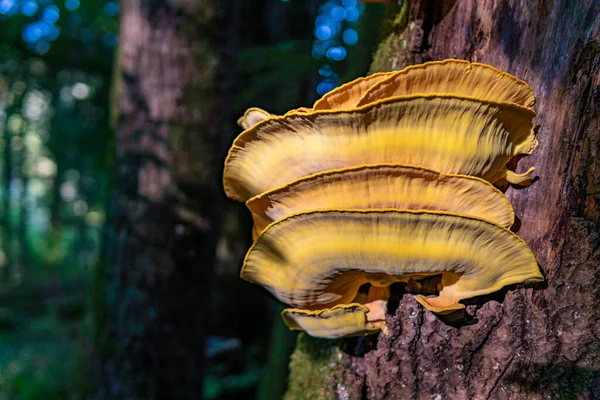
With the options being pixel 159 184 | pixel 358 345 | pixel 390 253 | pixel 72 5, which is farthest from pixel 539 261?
pixel 72 5

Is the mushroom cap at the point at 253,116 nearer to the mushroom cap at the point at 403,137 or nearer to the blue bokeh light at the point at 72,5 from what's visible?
the mushroom cap at the point at 403,137

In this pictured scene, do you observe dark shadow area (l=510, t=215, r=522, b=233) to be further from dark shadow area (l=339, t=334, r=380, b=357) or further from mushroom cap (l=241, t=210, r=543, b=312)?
dark shadow area (l=339, t=334, r=380, b=357)

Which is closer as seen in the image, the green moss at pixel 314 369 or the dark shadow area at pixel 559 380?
the dark shadow area at pixel 559 380

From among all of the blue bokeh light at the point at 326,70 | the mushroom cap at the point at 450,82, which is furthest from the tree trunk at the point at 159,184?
the mushroom cap at the point at 450,82

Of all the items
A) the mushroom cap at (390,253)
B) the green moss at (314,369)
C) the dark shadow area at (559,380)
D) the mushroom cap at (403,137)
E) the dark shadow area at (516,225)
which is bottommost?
the green moss at (314,369)

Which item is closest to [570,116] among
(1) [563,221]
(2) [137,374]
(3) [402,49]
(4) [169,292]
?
(1) [563,221]

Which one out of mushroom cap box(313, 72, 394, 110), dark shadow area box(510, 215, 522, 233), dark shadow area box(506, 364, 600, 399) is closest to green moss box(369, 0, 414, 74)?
mushroom cap box(313, 72, 394, 110)

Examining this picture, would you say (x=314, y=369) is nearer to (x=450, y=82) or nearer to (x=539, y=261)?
(x=539, y=261)
